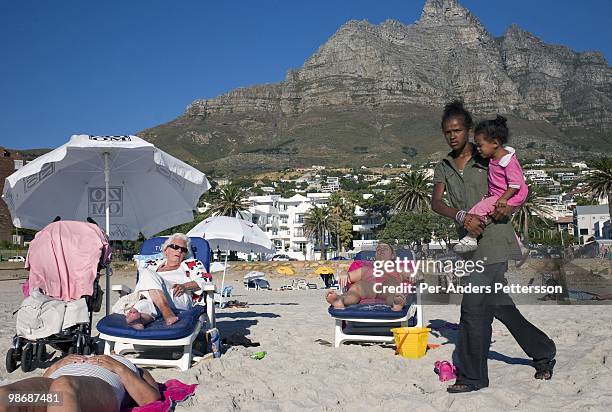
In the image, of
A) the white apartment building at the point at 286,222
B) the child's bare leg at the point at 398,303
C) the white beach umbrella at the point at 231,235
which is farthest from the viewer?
the white apartment building at the point at 286,222

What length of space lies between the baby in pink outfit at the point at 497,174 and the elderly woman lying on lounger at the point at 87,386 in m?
2.38

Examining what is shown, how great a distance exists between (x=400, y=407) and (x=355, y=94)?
569ft

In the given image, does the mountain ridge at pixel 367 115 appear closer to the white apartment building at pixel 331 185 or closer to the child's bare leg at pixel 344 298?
the white apartment building at pixel 331 185

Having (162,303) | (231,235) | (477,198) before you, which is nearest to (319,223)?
(231,235)

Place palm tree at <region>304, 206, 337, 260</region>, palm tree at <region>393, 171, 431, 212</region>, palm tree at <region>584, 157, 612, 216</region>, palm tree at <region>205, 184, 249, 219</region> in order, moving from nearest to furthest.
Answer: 1. palm tree at <region>584, 157, 612, 216</region>
2. palm tree at <region>205, 184, 249, 219</region>
3. palm tree at <region>393, 171, 431, 212</region>
4. palm tree at <region>304, 206, 337, 260</region>

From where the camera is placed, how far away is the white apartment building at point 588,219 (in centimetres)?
7306

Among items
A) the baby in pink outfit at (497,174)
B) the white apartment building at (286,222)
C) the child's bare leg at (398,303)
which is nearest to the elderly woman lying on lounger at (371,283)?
the child's bare leg at (398,303)

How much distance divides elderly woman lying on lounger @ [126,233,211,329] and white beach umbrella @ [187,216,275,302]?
7341mm

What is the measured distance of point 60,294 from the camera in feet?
18.6

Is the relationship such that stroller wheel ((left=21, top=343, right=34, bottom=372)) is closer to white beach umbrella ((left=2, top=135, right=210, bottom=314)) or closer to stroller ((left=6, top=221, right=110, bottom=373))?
stroller ((left=6, top=221, right=110, bottom=373))

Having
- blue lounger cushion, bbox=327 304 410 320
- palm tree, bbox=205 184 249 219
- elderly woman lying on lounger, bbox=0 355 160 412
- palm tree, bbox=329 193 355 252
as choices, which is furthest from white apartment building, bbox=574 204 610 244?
elderly woman lying on lounger, bbox=0 355 160 412

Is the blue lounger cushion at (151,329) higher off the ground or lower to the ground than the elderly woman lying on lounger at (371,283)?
lower

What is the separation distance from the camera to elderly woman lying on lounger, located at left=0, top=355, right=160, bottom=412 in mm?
2625

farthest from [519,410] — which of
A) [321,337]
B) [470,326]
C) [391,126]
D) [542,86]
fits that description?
[542,86]
